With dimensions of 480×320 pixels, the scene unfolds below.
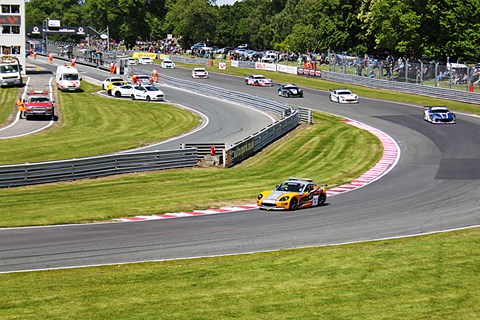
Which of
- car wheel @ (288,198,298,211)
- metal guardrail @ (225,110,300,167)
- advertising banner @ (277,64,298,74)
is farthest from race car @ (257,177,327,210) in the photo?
advertising banner @ (277,64,298,74)

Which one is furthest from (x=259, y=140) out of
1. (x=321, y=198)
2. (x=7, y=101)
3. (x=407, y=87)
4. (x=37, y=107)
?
(x=407, y=87)

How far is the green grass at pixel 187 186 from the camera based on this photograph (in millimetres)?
27266

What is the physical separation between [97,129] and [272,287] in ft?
113

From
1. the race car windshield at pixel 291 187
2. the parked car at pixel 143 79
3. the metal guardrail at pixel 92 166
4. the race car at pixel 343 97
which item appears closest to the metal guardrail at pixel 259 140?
the metal guardrail at pixel 92 166

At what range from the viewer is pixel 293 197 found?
28.1 meters

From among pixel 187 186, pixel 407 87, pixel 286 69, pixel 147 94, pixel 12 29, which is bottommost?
pixel 187 186

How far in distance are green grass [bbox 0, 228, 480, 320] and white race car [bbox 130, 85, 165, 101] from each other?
4579cm

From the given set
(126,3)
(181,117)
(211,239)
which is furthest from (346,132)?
(126,3)

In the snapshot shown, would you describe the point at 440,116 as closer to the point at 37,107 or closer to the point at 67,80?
the point at 37,107

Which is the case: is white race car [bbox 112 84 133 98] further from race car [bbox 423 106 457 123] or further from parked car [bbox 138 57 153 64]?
parked car [bbox 138 57 153 64]

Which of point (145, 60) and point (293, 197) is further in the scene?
point (145, 60)

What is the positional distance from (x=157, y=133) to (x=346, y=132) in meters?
11.7

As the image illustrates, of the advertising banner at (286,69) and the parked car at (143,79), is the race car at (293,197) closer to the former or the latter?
the parked car at (143,79)

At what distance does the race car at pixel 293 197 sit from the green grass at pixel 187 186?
1.80 metres
